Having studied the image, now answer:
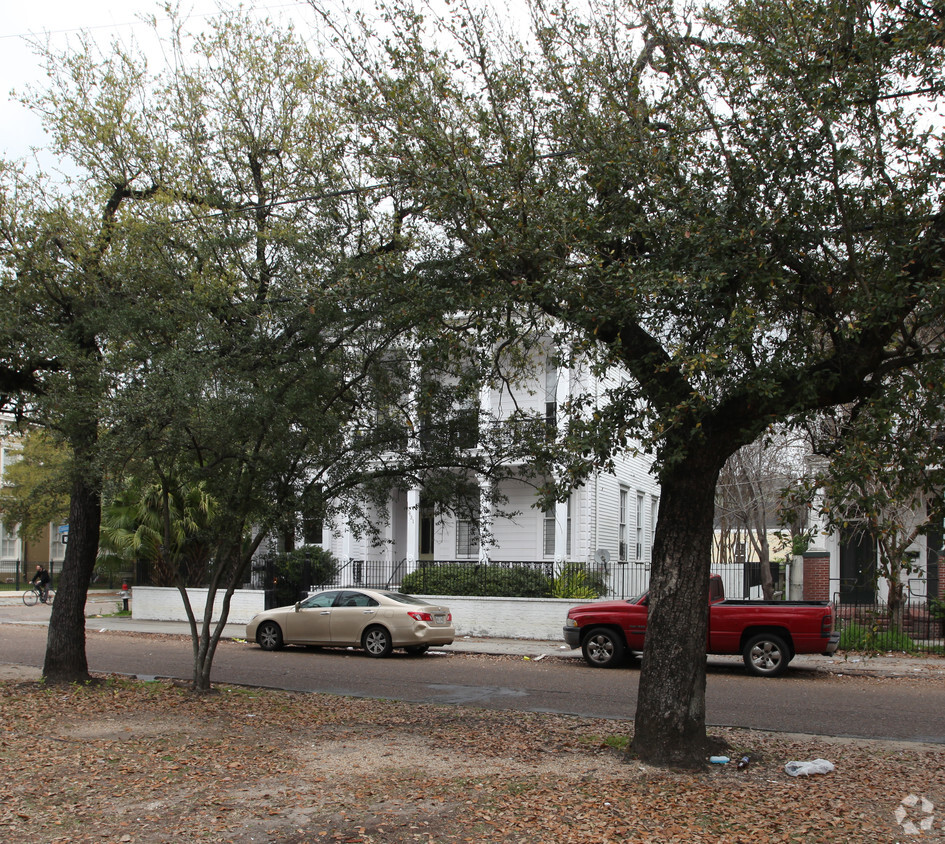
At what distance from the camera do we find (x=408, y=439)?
11508 millimetres

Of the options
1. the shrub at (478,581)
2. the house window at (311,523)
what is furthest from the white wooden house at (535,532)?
the house window at (311,523)

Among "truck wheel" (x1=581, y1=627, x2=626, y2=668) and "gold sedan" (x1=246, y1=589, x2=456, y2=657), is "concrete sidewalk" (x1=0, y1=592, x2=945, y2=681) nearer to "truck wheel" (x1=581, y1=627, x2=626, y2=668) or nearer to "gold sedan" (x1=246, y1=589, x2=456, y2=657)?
"gold sedan" (x1=246, y1=589, x2=456, y2=657)

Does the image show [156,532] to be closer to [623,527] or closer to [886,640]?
[623,527]

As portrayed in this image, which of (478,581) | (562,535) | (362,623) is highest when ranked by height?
(562,535)

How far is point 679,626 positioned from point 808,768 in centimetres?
160

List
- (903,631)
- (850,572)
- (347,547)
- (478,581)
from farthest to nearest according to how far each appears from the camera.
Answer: (850,572) → (347,547) → (478,581) → (903,631)

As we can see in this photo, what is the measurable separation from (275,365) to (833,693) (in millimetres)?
9684

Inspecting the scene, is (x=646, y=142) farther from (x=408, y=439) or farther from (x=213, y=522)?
(x=213, y=522)

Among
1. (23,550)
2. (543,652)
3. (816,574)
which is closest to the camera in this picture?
(543,652)

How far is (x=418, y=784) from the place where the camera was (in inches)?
285

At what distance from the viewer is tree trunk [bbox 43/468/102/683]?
12852 millimetres

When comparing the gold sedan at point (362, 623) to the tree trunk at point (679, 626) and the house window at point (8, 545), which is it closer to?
the tree trunk at point (679, 626)

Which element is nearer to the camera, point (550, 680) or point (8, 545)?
point (550, 680)

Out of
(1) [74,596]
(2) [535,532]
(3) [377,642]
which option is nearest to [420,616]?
(3) [377,642]
